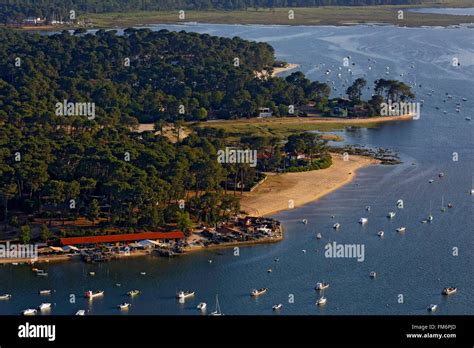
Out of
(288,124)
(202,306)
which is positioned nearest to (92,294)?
(202,306)

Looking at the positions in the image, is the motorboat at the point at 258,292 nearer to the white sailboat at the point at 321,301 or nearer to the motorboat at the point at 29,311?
the white sailboat at the point at 321,301

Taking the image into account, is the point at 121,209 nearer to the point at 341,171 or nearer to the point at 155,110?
the point at 341,171

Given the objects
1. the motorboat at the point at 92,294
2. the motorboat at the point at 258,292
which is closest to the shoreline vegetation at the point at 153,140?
the motorboat at the point at 92,294

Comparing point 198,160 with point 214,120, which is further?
point 214,120

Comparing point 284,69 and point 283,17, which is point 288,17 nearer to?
point 283,17
